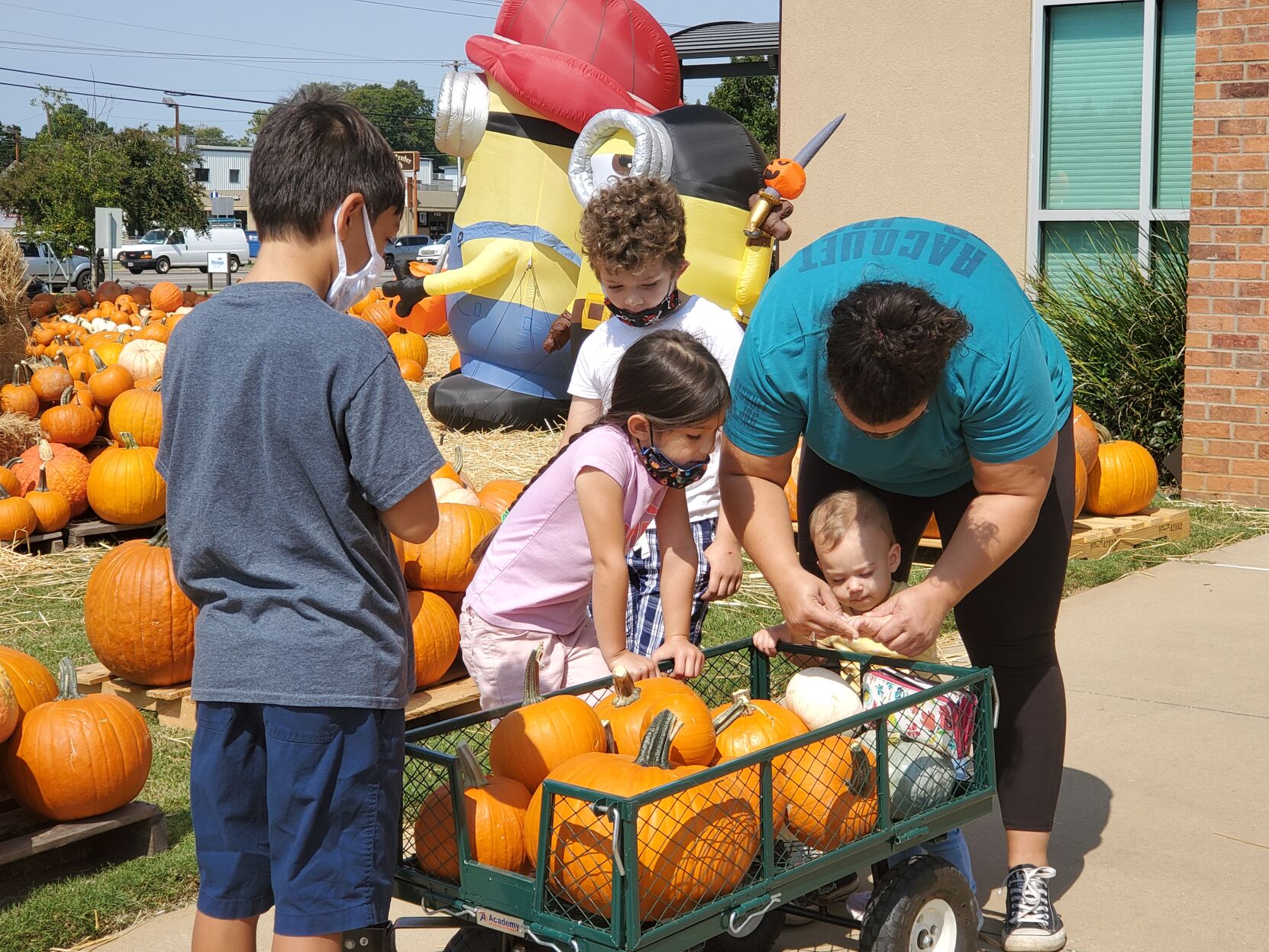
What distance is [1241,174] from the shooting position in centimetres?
812

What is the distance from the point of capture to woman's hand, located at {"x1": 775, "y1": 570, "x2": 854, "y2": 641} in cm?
282

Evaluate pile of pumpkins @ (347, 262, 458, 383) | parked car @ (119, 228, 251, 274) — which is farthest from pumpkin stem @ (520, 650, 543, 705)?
parked car @ (119, 228, 251, 274)

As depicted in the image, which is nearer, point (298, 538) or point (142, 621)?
point (298, 538)

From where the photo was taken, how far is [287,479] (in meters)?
2.14

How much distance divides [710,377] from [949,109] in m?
8.72

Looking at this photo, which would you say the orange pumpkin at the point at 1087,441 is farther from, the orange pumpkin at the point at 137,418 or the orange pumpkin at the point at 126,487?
the orange pumpkin at the point at 137,418

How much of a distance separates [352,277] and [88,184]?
87.5ft

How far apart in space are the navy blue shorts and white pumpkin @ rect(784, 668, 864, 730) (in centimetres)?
95

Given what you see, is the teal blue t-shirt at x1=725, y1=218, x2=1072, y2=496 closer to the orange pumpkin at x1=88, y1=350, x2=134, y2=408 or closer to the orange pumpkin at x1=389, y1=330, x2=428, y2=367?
the orange pumpkin at x1=88, y1=350, x2=134, y2=408

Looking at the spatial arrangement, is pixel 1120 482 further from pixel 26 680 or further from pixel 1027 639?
pixel 26 680

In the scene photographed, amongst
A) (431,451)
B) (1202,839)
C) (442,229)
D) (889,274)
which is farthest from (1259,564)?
(442,229)

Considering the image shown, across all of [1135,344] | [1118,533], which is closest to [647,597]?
[1118,533]

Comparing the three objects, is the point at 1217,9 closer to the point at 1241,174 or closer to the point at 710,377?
the point at 1241,174

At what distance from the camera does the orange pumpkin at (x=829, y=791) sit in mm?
2523
